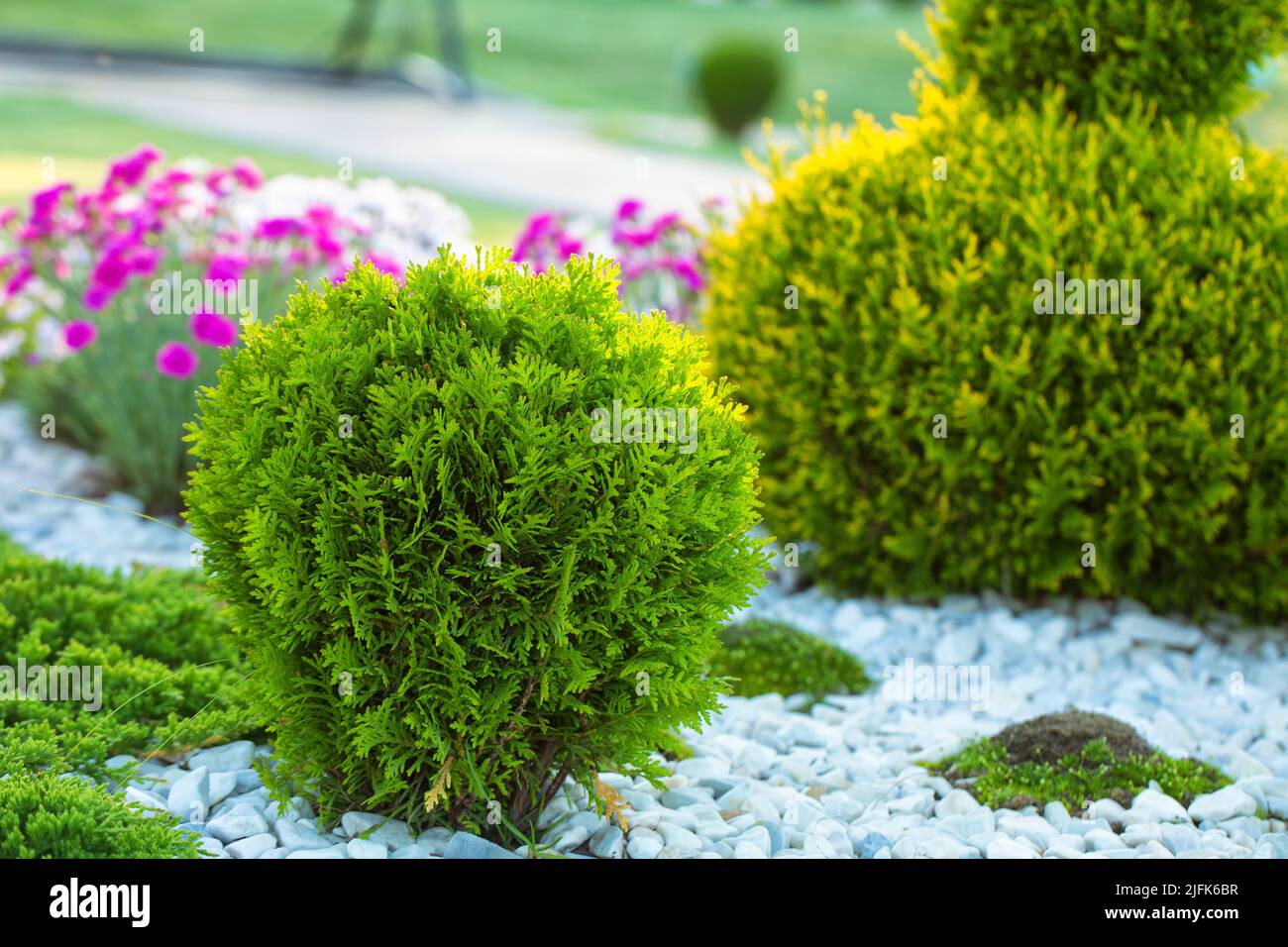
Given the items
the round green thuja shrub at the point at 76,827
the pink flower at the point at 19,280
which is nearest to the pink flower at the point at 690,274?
the pink flower at the point at 19,280

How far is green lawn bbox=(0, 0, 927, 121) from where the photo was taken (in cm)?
2952

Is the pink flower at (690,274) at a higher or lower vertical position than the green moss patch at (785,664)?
higher

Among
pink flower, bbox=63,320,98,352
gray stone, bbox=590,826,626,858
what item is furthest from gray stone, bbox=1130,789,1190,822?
pink flower, bbox=63,320,98,352

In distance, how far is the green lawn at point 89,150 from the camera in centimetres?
1609

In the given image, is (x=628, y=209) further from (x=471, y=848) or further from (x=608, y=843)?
(x=471, y=848)

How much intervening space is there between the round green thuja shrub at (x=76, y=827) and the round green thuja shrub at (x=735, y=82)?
24551 mm

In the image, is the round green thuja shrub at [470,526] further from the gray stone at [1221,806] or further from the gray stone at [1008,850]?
the gray stone at [1221,806]

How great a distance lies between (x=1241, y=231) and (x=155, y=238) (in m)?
4.91

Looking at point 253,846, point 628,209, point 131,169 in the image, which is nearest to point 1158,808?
point 253,846

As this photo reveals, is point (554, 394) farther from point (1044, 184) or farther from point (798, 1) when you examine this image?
point (798, 1)

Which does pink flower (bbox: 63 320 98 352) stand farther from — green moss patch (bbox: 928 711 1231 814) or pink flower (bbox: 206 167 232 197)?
green moss patch (bbox: 928 711 1231 814)

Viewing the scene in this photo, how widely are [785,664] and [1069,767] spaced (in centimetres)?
128
